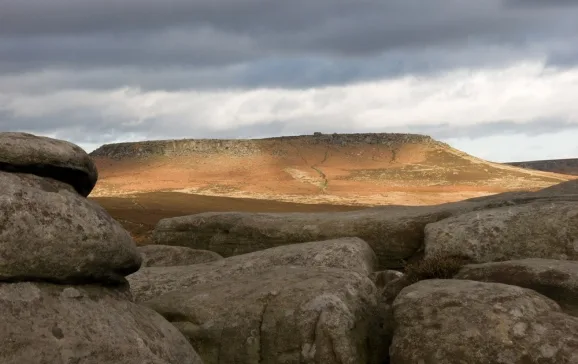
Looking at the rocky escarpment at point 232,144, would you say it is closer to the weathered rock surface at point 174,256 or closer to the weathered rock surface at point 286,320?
the weathered rock surface at point 174,256

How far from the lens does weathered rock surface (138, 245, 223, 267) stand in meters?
19.1

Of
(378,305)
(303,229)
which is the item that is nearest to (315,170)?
(303,229)

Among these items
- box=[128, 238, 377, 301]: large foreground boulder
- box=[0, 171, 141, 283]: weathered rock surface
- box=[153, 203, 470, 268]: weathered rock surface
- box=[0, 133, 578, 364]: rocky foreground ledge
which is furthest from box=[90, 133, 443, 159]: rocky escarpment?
box=[0, 171, 141, 283]: weathered rock surface

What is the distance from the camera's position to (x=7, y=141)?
9.38 m

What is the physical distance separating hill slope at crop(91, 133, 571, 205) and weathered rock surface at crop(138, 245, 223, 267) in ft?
175

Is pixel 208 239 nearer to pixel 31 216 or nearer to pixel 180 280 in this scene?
pixel 180 280

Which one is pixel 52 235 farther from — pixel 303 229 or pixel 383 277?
pixel 303 229

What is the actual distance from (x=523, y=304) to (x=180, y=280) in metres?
7.18

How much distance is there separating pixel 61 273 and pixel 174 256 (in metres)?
10.7

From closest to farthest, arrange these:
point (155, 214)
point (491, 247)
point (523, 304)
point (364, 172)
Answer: point (523, 304)
point (491, 247)
point (155, 214)
point (364, 172)

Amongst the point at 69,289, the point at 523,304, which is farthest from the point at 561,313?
the point at 69,289

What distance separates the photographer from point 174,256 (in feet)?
64.0

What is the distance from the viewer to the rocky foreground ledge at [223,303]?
8.56m

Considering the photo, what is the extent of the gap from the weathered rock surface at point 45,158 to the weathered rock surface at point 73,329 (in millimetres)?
1701
